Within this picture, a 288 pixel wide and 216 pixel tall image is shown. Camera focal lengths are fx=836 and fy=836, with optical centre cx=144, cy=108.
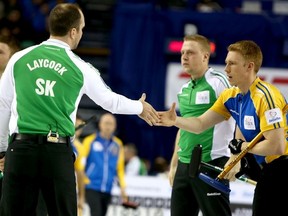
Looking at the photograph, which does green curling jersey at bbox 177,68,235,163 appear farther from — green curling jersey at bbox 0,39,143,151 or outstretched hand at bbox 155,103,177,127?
green curling jersey at bbox 0,39,143,151

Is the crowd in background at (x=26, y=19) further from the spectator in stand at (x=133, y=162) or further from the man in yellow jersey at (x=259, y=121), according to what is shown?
the man in yellow jersey at (x=259, y=121)

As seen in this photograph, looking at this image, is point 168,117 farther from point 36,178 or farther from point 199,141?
point 36,178

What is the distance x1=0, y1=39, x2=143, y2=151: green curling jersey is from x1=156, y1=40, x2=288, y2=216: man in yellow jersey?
1.17 m

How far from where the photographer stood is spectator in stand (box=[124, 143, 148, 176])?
14233 millimetres

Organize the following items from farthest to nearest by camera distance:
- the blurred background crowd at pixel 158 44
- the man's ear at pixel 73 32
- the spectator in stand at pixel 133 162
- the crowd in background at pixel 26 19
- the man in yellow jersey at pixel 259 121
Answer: the crowd in background at pixel 26 19 → the blurred background crowd at pixel 158 44 → the spectator in stand at pixel 133 162 → the man in yellow jersey at pixel 259 121 → the man's ear at pixel 73 32

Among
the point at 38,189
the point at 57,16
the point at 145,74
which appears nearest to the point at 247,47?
the point at 57,16

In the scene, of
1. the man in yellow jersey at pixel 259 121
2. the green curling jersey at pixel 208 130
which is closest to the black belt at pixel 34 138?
the man in yellow jersey at pixel 259 121

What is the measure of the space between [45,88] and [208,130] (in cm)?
211

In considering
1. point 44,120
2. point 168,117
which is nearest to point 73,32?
point 44,120

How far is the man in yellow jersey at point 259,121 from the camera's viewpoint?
21.7ft

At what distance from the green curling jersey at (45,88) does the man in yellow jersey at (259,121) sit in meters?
1.17

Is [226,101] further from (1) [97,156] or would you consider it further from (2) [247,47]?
(1) [97,156]

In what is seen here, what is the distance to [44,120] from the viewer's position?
20.4ft

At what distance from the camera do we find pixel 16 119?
6.29 meters
